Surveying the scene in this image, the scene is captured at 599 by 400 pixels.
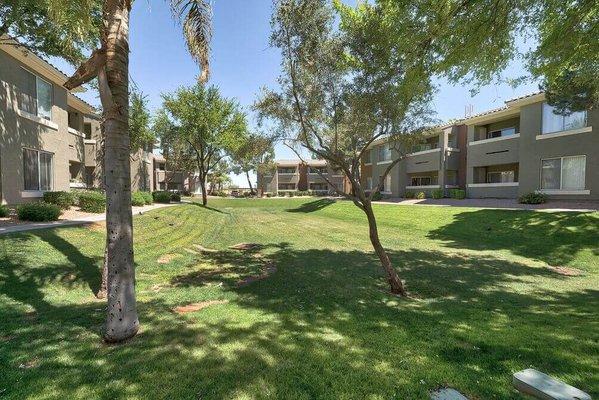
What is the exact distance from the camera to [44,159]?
17375 millimetres

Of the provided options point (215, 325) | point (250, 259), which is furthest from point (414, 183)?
point (215, 325)

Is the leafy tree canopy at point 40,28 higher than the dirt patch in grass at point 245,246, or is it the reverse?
the leafy tree canopy at point 40,28

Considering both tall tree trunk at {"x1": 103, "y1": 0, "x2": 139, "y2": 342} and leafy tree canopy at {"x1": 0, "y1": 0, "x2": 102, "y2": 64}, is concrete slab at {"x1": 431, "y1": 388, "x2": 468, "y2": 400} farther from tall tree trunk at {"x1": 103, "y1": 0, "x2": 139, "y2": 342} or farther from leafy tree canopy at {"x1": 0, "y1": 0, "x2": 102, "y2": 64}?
leafy tree canopy at {"x1": 0, "y1": 0, "x2": 102, "y2": 64}

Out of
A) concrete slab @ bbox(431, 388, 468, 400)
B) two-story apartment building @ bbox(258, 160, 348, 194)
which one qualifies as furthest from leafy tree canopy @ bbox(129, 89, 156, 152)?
two-story apartment building @ bbox(258, 160, 348, 194)

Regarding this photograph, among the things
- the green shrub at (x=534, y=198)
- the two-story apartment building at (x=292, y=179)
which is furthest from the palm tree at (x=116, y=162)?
the two-story apartment building at (x=292, y=179)

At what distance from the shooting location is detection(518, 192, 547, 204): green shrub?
71.8 ft

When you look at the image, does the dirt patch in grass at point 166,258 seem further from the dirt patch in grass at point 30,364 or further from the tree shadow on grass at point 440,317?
the dirt patch in grass at point 30,364

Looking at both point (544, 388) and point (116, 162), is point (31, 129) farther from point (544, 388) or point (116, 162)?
point (544, 388)

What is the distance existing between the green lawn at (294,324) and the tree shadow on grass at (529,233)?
12.5 inches

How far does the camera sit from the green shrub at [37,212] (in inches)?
477

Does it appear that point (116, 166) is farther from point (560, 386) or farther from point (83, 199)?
point (83, 199)

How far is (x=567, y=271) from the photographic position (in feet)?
36.8

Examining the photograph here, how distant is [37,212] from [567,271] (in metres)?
20.0

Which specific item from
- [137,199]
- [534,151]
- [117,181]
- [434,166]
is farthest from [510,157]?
[117,181]
